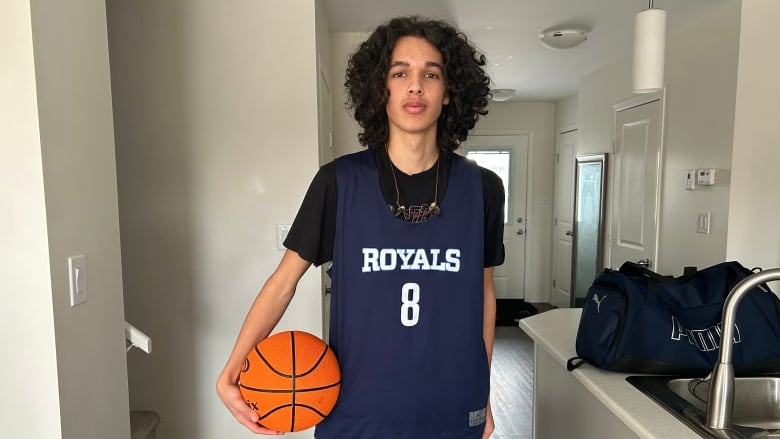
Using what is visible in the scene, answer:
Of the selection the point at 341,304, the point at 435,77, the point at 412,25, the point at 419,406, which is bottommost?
the point at 419,406

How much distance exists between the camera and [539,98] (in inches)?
217

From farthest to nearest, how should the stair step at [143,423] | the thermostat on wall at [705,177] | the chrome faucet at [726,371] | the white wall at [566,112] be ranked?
the white wall at [566,112] → the thermostat on wall at [705,177] → the stair step at [143,423] → the chrome faucet at [726,371]

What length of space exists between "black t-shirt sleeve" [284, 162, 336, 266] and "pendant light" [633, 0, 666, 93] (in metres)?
1.33

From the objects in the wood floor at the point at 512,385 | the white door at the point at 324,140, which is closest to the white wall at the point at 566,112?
the wood floor at the point at 512,385

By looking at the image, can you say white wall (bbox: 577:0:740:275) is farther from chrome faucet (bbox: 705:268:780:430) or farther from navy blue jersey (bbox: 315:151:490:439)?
navy blue jersey (bbox: 315:151:490:439)

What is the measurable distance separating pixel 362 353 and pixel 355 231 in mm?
268

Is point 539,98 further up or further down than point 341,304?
further up

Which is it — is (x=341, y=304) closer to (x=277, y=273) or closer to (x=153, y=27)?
(x=277, y=273)

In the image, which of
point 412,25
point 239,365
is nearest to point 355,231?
point 239,365

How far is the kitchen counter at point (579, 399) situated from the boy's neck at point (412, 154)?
0.75m

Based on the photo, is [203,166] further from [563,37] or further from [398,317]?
[563,37]

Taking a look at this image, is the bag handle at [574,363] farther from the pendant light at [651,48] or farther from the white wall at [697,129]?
the white wall at [697,129]

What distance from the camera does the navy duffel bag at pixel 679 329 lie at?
1257 millimetres

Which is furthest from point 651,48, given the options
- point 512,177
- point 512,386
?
point 512,177
